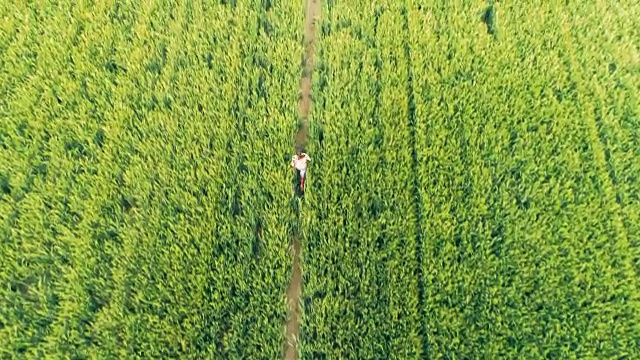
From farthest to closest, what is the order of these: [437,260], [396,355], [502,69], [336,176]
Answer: [502,69], [336,176], [437,260], [396,355]

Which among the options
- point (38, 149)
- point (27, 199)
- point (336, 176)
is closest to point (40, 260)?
point (27, 199)

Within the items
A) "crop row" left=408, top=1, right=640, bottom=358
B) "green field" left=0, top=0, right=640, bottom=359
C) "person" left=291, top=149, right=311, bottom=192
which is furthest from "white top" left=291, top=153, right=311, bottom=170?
"crop row" left=408, top=1, right=640, bottom=358

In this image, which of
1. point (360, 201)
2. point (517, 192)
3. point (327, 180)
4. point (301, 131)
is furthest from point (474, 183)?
point (301, 131)

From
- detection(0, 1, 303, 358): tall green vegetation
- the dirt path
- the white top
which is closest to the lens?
detection(0, 1, 303, 358): tall green vegetation

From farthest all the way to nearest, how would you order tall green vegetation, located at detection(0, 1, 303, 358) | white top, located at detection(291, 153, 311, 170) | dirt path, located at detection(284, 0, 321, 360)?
white top, located at detection(291, 153, 311, 170) < dirt path, located at detection(284, 0, 321, 360) < tall green vegetation, located at detection(0, 1, 303, 358)

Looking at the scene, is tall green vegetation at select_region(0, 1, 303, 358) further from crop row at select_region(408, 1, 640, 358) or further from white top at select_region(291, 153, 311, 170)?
crop row at select_region(408, 1, 640, 358)

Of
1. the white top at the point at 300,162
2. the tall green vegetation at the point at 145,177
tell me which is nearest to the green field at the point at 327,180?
the tall green vegetation at the point at 145,177

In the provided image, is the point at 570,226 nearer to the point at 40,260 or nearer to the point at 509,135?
the point at 509,135
